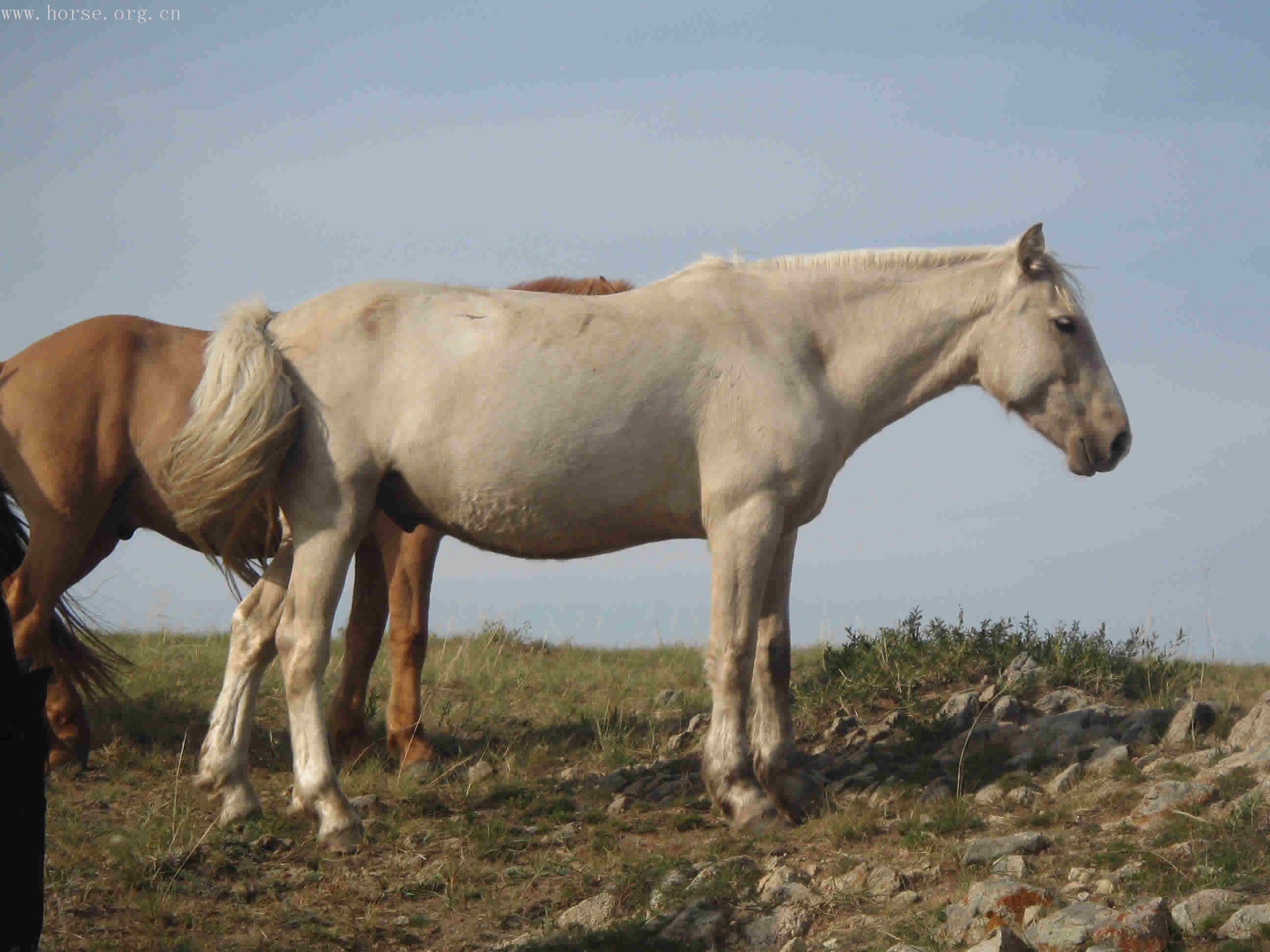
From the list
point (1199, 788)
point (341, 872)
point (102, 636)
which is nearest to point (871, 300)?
point (1199, 788)

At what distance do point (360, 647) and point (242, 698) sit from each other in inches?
58.7

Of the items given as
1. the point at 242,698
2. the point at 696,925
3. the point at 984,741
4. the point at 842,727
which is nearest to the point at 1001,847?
the point at 696,925

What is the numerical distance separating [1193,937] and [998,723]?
275cm

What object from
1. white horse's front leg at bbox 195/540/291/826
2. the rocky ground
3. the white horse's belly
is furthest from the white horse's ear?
white horse's front leg at bbox 195/540/291/826

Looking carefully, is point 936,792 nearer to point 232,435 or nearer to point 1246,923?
point 1246,923

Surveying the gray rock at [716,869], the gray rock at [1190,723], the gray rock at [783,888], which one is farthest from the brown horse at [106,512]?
the gray rock at [1190,723]

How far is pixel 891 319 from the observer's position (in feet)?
20.5

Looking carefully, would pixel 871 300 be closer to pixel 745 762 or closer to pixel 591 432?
pixel 591 432

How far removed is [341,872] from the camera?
5.20 metres

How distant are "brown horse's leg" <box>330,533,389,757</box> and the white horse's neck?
2.79 metres

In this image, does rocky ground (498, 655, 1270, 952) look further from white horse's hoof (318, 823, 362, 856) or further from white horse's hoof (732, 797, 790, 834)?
white horse's hoof (318, 823, 362, 856)

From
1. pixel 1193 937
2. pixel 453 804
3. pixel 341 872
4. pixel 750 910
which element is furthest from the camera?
pixel 453 804

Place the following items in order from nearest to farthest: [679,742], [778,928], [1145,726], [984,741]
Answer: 1. [778,928]
2. [1145,726]
3. [984,741]
4. [679,742]

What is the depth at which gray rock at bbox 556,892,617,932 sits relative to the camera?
4.61 meters
